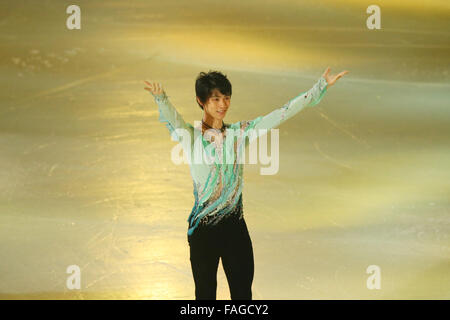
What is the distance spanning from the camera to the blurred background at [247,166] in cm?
354

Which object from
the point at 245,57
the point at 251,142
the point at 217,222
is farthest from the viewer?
the point at 245,57

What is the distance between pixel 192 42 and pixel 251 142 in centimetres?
73

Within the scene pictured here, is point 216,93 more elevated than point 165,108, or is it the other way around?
point 216,93

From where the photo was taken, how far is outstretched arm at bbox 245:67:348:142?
2998 mm

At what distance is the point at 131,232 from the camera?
11.6ft

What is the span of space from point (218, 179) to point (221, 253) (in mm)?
368

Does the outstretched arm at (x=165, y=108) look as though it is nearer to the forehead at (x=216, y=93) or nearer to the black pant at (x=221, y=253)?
the forehead at (x=216, y=93)

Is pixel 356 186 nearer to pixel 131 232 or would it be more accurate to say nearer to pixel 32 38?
pixel 131 232

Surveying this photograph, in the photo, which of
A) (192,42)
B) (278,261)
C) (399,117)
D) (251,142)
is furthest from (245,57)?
(278,261)

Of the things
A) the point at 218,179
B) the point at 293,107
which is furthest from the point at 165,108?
the point at 293,107

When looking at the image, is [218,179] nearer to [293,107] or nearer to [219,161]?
[219,161]

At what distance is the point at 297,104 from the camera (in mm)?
3027

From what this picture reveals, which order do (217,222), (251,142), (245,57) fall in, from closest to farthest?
(217,222), (251,142), (245,57)

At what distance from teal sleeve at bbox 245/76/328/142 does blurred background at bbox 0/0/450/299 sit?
0.51 meters
